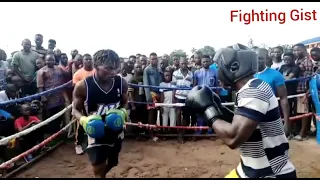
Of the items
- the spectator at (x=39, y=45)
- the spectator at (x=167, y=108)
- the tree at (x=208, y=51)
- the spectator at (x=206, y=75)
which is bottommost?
the spectator at (x=167, y=108)

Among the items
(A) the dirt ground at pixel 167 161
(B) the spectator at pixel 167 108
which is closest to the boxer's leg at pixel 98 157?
(A) the dirt ground at pixel 167 161

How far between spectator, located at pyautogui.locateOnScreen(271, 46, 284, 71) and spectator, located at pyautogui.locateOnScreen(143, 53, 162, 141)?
2.11m

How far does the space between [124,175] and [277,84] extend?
2.26 metres

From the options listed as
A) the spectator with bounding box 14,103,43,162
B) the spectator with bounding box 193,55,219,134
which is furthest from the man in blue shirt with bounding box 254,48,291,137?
the spectator with bounding box 14,103,43,162

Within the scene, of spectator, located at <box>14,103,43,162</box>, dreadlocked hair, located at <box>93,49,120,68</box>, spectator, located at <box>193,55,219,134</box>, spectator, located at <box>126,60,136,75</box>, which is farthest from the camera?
spectator, located at <box>126,60,136,75</box>

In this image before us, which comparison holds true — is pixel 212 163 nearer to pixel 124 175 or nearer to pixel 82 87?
pixel 124 175

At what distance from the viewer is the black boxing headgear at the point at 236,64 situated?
1.82 meters

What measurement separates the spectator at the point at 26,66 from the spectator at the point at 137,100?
1.72 m

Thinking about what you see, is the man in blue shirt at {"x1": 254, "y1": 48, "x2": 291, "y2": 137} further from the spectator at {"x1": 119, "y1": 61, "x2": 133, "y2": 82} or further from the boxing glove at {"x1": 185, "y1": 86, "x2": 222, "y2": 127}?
the spectator at {"x1": 119, "y1": 61, "x2": 133, "y2": 82}

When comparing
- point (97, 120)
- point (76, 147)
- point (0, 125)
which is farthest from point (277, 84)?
point (0, 125)

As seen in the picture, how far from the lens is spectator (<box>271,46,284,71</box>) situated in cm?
589

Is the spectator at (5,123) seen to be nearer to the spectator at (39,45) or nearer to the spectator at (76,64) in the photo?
the spectator at (76,64)

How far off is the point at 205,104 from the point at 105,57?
63.1 inches

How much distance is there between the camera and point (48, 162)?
464 cm
